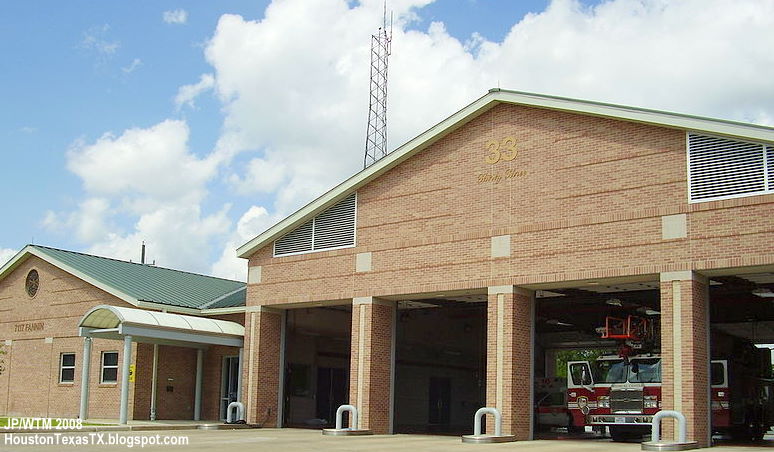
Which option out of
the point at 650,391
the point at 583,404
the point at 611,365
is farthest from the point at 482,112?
the point at 583,404

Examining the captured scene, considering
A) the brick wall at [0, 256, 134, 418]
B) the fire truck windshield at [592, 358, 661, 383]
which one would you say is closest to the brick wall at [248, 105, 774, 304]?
the fire truck windshield at [592, 358, 661, 383]

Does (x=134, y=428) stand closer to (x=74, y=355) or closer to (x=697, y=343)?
(x=74, y=355)

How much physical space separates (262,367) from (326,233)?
5311 mm

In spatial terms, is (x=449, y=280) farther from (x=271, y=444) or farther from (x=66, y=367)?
(x=66, y=367)

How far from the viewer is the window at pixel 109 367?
34.4 meters

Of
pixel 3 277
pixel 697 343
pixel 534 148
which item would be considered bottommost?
pixel 697 343

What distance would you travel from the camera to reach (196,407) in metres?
34.6

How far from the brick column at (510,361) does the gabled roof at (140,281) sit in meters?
12.7

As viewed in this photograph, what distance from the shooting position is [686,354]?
22422mm

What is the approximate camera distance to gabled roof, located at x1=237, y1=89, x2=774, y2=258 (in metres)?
22.3

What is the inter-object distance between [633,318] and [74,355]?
828 inches

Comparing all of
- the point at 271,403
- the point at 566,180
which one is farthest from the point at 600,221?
the point at 271,403

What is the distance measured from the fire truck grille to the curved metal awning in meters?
12.9

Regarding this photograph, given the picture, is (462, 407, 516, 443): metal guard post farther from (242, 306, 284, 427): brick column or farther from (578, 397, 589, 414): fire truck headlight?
(242, 306, 284, 427): brick column
